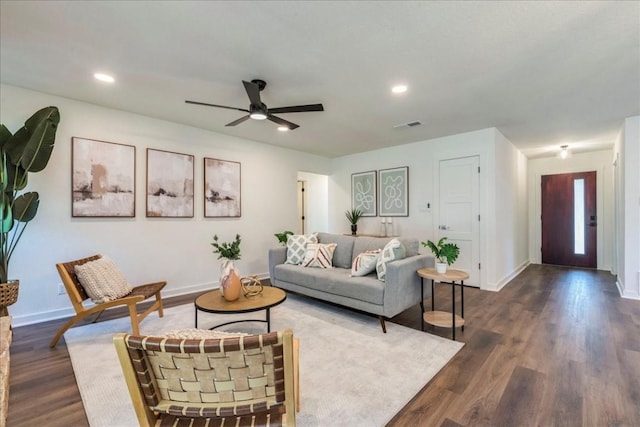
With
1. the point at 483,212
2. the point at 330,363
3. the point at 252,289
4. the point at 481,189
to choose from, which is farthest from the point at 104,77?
the point at 483,212

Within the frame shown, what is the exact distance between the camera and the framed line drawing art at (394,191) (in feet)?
17.6

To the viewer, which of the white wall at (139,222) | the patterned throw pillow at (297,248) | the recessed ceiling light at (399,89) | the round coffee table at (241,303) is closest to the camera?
the round coffee table at (241,303)

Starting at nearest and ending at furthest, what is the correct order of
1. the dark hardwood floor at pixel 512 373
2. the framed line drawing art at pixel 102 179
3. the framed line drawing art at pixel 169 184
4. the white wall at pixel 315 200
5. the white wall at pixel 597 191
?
the dark hardwood floor at pixel 512 373, the framed line drawing art at pixel 102 179, the framed line drawing art at pixel 169 184, the white wall at pixel 597 191, the white wall at pixel 315 200

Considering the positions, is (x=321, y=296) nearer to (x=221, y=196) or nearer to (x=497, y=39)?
(x=221, y=196)

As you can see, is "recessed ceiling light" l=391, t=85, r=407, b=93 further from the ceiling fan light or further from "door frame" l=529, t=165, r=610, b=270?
"door frame" l=529, t=165, r=610, b=270

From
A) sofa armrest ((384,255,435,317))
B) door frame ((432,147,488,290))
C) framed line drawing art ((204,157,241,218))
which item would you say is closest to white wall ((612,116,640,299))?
door frame ((432,147,488,290))

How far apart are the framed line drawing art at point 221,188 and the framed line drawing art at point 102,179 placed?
1.00 m

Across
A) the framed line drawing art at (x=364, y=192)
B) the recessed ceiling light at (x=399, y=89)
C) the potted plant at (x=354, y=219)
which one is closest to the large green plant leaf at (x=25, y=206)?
the recessed ceiling light at (x=399, y=89)

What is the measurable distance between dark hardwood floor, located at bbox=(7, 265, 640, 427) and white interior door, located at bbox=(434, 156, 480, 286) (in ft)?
3.67

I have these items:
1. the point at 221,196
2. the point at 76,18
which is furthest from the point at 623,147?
Result: the point at 76,18

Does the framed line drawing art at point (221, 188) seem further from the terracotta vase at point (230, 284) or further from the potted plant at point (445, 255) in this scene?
the potted plant at point (445, 255)

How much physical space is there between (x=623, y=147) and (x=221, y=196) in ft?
19.7

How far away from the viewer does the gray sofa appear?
2771 millimetres

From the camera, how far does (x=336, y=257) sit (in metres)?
3.98
